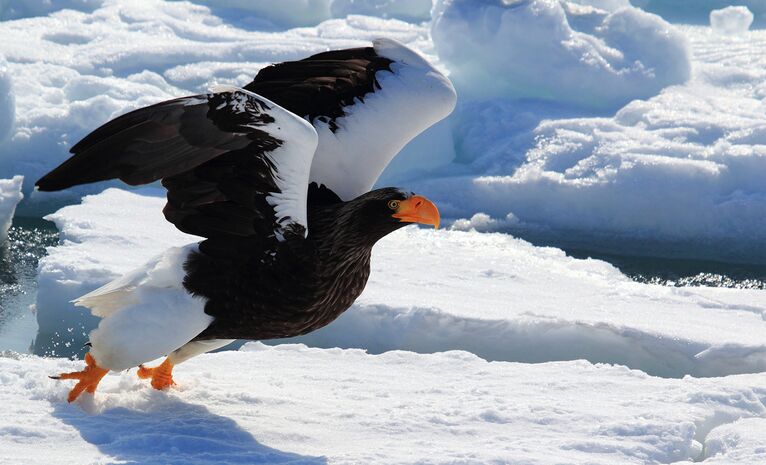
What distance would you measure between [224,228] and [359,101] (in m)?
1.13

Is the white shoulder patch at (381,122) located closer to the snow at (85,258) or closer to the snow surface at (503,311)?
the snow surface at (503,311)

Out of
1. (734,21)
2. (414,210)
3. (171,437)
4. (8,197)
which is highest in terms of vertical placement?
(734,21)

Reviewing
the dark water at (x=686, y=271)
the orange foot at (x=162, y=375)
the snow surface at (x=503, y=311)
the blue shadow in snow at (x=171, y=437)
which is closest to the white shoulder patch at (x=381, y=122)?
the orange foot at (x=162, y=375)

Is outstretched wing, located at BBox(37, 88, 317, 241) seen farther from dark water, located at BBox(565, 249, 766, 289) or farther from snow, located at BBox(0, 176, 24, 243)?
dark water, located at BBox(565, 249, 766, 289)

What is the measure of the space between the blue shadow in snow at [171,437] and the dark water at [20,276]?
8.33 ft

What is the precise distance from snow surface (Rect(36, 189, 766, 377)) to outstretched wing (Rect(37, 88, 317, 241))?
2171 millimetres

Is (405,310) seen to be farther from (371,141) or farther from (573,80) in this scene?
(573,80)

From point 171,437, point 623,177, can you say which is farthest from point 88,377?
point 623,177

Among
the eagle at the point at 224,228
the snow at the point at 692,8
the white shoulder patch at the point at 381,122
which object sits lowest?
the eagle at the point at 224,228

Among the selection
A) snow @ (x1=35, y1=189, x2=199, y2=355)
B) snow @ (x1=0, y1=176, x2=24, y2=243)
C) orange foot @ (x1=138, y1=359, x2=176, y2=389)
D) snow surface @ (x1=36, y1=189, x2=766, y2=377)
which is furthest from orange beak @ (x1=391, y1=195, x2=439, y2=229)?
snow @ (x1=0, y1=176, x2=24, y2=243)

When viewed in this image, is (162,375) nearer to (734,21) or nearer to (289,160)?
(289,160)

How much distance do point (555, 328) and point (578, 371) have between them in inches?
41.0

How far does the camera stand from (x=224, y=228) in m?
3.73

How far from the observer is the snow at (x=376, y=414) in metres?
3.38
